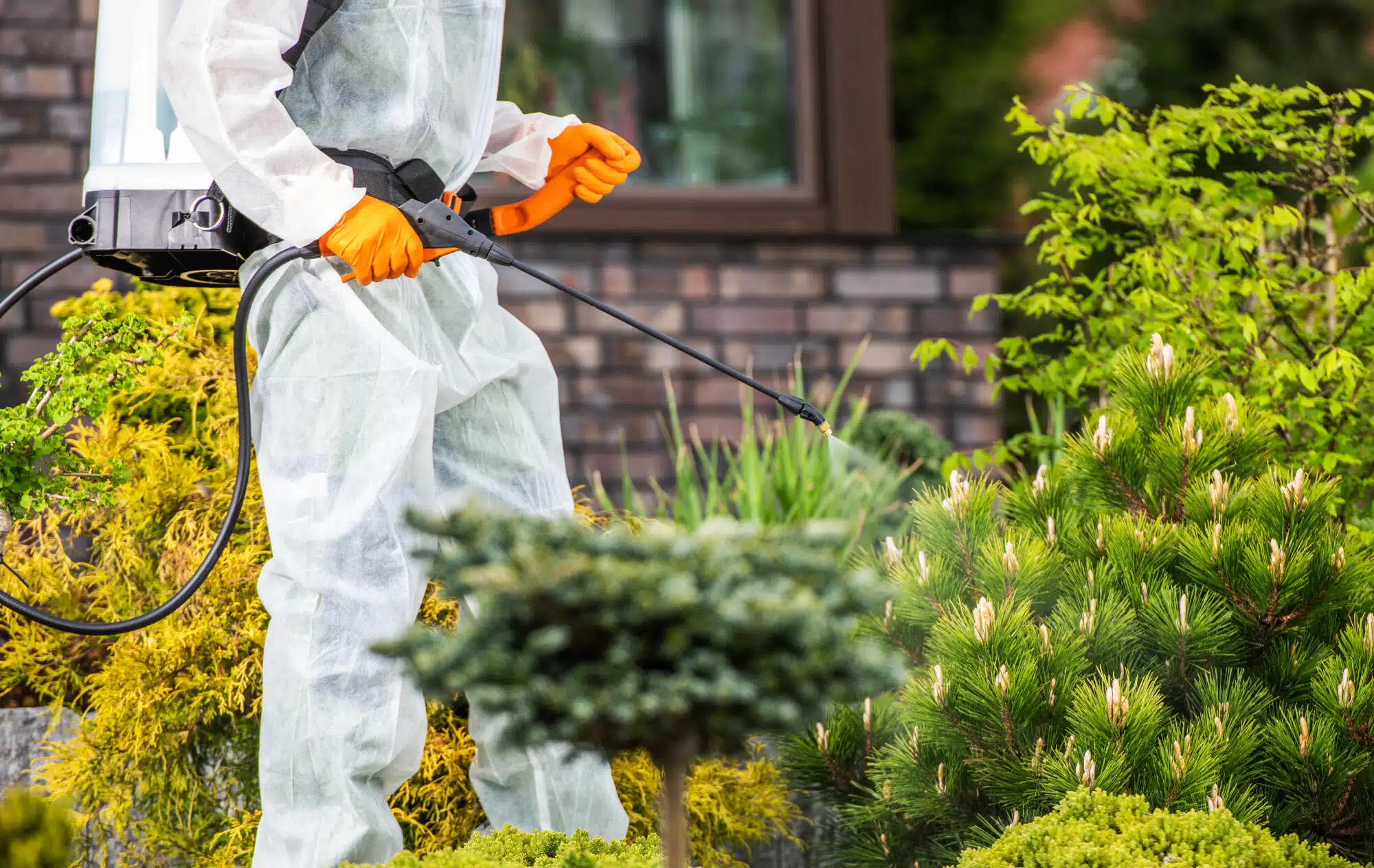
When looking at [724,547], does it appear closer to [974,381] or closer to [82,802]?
[82,802]

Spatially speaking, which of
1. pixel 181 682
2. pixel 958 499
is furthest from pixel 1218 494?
pixel 181 682

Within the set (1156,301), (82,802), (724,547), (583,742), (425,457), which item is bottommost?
(82,802)

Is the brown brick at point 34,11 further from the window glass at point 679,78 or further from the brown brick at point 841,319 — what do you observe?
the brown brick at point 841,319

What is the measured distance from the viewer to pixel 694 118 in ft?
14.8

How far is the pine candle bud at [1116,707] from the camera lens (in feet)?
6.23

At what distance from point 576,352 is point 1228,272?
6.35 feet

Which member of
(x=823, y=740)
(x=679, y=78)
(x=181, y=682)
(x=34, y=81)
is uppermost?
(x=679, y=78)

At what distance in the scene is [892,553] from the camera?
2281mm

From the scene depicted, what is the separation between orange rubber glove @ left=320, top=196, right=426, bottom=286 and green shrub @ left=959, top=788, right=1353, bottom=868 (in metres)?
1.06

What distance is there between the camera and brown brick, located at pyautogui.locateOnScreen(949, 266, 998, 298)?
4402mm

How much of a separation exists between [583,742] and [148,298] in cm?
218

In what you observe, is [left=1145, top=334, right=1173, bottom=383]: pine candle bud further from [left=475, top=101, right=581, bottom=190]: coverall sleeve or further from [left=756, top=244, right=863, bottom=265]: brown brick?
[left=756, top=244, right=863, bottom=265]: brown brick

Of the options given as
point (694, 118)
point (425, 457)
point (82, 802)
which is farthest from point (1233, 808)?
point (694, 118)

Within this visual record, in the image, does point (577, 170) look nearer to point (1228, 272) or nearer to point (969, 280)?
point (1228, 272)
